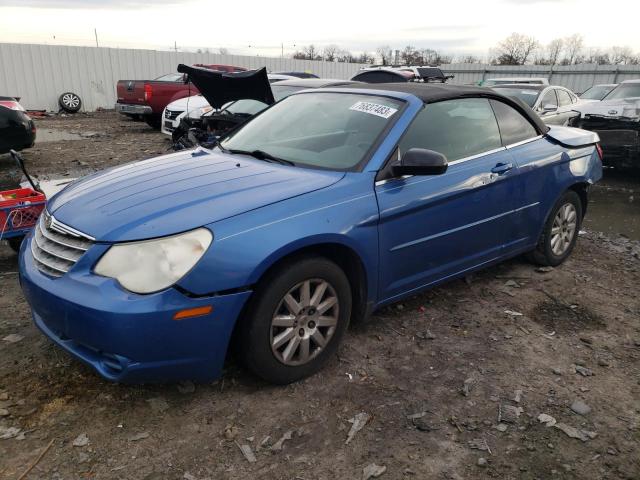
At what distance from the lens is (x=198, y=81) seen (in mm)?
6336

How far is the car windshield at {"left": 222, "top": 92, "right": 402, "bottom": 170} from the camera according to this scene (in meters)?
3.33

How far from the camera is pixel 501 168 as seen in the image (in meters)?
3.82

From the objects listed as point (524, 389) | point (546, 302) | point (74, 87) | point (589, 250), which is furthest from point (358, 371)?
point (74, 87)

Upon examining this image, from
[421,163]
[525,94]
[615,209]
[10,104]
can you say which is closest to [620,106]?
[525,94]

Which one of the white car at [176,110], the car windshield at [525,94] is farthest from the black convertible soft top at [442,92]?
the white car at [176,110]

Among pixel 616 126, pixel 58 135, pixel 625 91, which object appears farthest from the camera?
pixel 58 135

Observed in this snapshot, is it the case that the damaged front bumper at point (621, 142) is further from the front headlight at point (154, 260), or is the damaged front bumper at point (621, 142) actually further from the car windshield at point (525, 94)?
the front headlight at point (154, 260)

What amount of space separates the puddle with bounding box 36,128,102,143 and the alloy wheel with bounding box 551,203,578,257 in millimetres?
10995

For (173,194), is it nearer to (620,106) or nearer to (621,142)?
(621,142)

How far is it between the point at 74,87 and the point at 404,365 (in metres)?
19.6

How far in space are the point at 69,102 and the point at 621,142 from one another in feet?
57.0

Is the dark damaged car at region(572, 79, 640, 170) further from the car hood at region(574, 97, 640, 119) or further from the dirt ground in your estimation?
the dirt ground

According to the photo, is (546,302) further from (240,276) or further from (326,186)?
(240,276)

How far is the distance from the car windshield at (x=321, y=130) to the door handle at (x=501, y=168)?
874 millimetres
